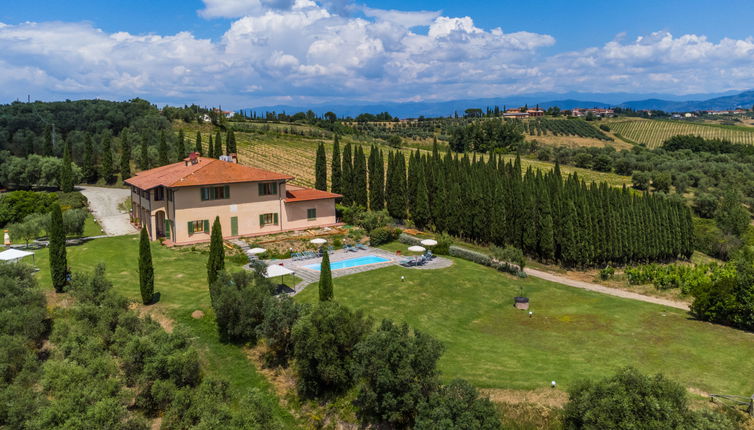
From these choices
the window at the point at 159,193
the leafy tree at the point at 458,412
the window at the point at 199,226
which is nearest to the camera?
the leafy tree at the point at 458,412

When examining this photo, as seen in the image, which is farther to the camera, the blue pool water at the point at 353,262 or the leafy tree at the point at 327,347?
the blue pool water at the point at 353,262

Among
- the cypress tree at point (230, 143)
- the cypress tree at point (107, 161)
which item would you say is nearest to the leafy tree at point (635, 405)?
the cypress tree at point (230, 143)

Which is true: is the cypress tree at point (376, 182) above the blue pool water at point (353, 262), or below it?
above

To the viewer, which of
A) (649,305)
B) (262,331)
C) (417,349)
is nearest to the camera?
(417,349)

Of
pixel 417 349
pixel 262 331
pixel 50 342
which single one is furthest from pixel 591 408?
pixel 50 342

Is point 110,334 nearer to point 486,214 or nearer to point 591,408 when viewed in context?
point 591,408

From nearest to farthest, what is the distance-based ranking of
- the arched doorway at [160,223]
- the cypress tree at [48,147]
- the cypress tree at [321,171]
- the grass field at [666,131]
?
1. the arched doorway at [160,223]
2. the cypress tree at [321,171]
3. the cypress tree at [48,147]
4. the grass field at [666,131]

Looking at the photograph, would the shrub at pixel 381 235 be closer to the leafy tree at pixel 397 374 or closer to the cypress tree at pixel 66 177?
the leafy tree at pixel 397 374

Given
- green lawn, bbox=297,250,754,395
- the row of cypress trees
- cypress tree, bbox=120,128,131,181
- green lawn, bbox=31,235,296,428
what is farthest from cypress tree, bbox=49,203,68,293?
cypress tree, bbox=120,128,131,181
